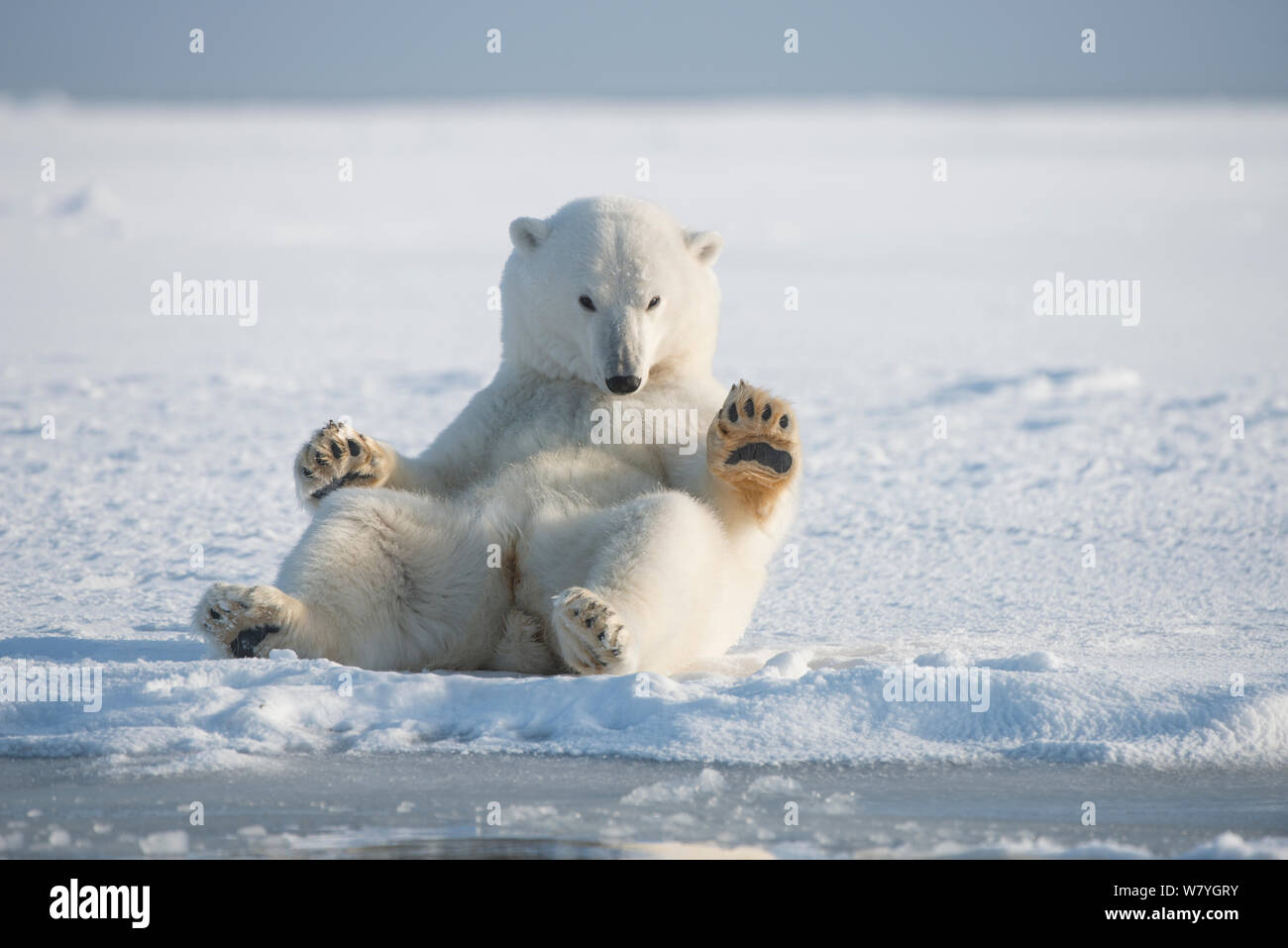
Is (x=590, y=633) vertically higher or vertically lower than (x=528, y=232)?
lower

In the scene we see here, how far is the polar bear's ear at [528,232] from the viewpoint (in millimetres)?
4148

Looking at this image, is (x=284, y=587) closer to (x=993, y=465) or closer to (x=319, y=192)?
(x=993, y=465)

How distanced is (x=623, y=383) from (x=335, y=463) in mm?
830

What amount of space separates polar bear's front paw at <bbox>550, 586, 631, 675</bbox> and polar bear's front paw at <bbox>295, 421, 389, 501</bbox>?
2.76 ft

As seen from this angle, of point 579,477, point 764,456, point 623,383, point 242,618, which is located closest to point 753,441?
point 764,456

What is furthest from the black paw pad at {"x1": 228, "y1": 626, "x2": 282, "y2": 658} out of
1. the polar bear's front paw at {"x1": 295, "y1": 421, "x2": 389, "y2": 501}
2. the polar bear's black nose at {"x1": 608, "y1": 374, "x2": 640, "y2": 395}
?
the polar bear's black nose at {"x1": 608, "y1": 374, "x2": 640, "y2": 395}

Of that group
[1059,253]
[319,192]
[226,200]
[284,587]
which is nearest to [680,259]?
[284,587]

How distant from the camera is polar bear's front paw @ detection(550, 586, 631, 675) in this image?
3.32 metres

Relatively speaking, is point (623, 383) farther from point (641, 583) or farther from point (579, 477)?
point (641, 583)

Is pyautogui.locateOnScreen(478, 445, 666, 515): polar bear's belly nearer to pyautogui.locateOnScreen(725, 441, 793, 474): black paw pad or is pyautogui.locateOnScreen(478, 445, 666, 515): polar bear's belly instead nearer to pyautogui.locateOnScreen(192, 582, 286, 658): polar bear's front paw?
pyautogui.locateOnScreen(725, 441, 793, 474): black paw pad

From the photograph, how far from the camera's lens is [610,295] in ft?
12.9

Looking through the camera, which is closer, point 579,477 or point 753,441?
point 753,441

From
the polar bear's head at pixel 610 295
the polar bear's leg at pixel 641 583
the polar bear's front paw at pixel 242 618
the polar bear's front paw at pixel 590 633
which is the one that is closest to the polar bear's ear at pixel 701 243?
the polar bear's head at pixel 610 295

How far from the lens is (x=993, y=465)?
24.0ft
